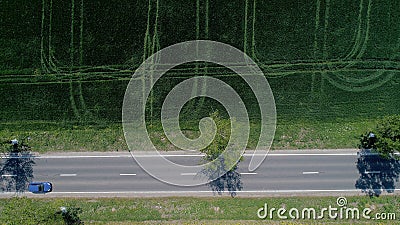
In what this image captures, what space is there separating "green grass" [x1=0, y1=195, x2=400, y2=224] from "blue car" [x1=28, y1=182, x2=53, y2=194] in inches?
42.1

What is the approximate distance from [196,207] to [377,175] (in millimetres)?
19475

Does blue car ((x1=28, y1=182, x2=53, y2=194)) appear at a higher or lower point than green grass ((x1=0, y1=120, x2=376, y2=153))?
lower

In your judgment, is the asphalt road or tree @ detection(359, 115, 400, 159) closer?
tree @ detection(359, 115, 400, 159)

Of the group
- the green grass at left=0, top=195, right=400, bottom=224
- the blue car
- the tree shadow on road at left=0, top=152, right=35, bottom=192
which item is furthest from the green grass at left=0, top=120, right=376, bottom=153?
the green grass at left=0, top=195, right=400, bottom=224

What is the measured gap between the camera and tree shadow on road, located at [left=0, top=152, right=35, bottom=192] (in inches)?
1687

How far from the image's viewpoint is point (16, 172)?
141ft

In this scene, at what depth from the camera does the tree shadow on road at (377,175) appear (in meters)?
41.8

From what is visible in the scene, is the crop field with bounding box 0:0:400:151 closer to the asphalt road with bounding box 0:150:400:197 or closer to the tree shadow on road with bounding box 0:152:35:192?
the asphalt road with bounding box 0:150:400:197

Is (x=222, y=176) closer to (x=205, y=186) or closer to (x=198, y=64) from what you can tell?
(x=205, y=186)

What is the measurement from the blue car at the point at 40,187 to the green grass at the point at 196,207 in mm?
1068

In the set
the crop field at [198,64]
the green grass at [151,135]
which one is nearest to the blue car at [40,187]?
the green grass at [151,135]

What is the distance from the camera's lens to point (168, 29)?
4378 cm

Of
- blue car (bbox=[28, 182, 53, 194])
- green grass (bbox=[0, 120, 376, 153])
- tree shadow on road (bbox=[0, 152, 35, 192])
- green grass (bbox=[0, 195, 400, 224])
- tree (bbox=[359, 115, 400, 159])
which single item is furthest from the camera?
tree shadow on road (bbox=[0, 152, 35, 192])

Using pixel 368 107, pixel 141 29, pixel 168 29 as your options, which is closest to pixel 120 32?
pixel 141 29
